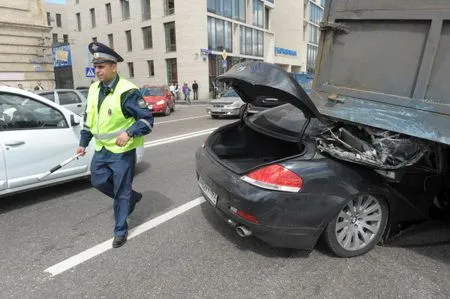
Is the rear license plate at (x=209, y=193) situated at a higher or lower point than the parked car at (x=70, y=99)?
higher

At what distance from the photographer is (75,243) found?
401 centimetres

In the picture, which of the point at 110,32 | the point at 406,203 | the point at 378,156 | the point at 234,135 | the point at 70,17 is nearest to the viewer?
the point at 378,156

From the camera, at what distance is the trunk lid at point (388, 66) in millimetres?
3260

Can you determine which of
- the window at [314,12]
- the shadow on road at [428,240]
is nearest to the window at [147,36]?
the window at [314,12]

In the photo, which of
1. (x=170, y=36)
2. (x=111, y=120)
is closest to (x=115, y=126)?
(x=111, y=120)

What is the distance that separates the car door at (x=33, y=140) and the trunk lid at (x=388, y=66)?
3.37 meters

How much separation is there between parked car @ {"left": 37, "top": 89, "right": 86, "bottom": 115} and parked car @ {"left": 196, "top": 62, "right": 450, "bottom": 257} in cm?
1057

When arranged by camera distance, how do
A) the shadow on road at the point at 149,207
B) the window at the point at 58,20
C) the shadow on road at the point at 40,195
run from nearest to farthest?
the shadow on road at the point at 149,207, the shadow on road at the point at 40,195, the window at the point at 58,20

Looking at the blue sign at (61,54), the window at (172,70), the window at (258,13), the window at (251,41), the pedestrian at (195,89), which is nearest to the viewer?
the blue sign at (61,54)

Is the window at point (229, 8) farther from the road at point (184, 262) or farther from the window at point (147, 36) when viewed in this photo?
the road at point (184, 262)

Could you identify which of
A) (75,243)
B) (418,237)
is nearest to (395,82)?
(418,237)

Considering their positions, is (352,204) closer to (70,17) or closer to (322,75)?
(322,75)

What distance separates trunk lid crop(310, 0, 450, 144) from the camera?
326 cm

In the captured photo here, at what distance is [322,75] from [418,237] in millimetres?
1912
